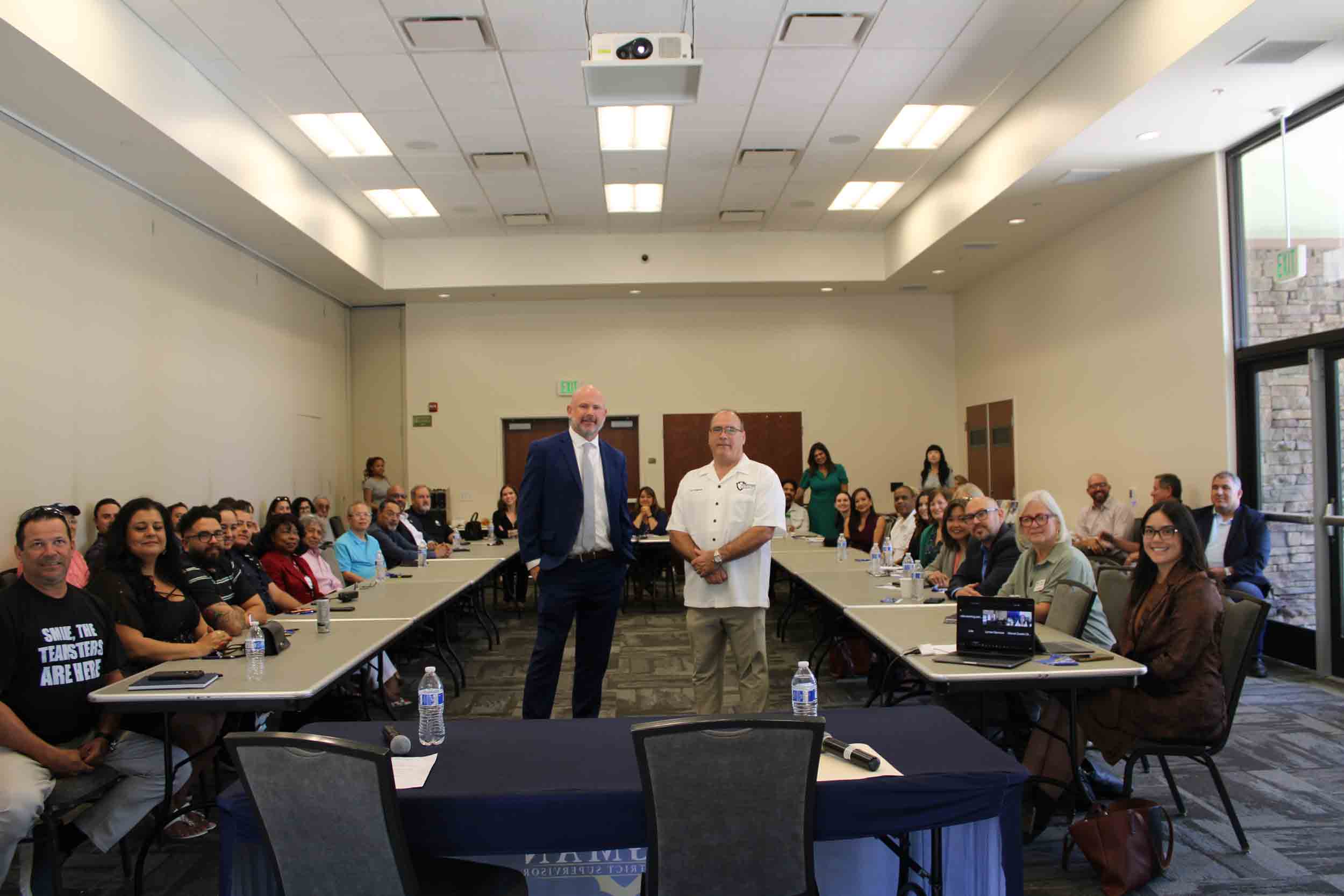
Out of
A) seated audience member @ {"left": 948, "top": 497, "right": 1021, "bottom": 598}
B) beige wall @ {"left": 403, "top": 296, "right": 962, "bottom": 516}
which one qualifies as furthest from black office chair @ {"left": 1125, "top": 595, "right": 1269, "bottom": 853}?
beige wall @ {"left": 403, "top": 296, "right": 962, "bottom": 516}

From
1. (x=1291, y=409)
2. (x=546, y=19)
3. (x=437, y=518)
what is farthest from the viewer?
(x=437, y=518)

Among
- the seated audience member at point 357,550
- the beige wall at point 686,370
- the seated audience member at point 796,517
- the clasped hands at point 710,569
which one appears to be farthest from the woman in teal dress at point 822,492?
the clasped hands at point 710,569

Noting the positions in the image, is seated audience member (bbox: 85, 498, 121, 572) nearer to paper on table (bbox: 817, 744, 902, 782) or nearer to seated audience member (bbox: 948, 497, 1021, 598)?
seated audience member (bbox: 948, 497, 1021, 598)

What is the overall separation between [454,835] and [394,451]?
417 inches

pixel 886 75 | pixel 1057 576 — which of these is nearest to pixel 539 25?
pixel 886 75

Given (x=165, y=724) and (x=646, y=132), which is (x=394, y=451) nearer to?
(x=646, y=132)

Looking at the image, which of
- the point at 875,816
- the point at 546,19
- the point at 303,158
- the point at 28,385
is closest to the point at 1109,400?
the point at 546,19

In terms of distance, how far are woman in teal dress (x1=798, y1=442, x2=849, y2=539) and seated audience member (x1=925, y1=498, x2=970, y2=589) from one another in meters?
4.34

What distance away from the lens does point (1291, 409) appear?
242 inches

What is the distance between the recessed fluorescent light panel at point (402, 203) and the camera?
9.16m

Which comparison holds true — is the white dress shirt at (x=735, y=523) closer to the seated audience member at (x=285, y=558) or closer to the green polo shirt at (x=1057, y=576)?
the green polo shirt at (x=1057, y=576)

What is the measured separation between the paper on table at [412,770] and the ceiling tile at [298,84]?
5.33 metres

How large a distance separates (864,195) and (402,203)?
495 cm

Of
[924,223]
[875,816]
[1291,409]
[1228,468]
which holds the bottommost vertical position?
[875,816]
